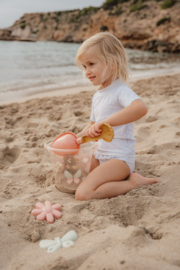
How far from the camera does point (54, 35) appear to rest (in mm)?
45125

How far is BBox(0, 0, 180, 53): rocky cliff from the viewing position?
Answer: 24172 mm

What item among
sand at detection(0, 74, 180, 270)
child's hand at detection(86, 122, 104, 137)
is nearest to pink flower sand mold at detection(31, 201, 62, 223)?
sand at detection(0, 74, 180, 270)

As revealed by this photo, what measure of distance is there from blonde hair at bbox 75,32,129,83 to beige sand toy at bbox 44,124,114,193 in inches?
23.2

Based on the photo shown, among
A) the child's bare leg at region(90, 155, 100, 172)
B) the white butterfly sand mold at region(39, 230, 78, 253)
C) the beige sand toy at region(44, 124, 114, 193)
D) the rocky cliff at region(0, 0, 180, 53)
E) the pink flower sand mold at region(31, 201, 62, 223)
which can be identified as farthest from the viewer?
the rocky cliff at region(0, 0, 180, 53)

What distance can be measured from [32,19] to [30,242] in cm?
6520

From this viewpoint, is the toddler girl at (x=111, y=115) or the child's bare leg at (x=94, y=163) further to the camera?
the child's bare leg at (x=94, y=163)

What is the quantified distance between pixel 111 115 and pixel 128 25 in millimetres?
31250

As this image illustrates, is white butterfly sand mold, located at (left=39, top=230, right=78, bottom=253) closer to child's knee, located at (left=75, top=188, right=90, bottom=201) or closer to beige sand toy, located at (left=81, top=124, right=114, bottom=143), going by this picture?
child's knee, located at (left=75, top=188, right=90, bottom=201)

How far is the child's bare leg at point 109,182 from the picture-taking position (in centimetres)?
164

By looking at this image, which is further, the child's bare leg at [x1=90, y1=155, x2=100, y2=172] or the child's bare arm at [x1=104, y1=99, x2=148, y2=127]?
the child's bare leg at [x1=90, y1=155, x2=100, y2=172]

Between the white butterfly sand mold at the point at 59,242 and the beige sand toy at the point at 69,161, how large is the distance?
56 centimetres

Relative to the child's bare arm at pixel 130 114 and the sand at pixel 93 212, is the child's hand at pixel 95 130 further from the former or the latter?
the sand at pixel 93 212

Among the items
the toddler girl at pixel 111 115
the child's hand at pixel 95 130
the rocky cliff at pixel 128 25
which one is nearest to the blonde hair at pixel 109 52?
the toddler girl at pixel 111 115

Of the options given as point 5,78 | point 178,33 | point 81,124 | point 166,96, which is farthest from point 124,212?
point 178,33
